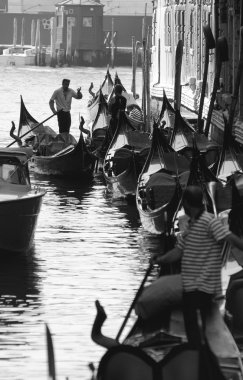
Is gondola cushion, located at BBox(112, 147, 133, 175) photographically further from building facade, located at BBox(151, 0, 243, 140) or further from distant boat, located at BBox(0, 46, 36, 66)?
distant boat, located at BBox(0, 46, 36, 66)

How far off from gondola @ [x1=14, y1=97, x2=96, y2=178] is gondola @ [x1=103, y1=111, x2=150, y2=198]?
1.83 ft

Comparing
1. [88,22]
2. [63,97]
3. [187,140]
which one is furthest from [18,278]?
[88,22]

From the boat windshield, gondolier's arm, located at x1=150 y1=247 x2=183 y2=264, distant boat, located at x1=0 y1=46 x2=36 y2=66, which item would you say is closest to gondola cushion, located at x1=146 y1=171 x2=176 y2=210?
the boat windshield

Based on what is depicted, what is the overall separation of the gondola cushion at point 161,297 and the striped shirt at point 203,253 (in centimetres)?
25

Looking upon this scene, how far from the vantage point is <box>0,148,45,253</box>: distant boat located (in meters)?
9.08

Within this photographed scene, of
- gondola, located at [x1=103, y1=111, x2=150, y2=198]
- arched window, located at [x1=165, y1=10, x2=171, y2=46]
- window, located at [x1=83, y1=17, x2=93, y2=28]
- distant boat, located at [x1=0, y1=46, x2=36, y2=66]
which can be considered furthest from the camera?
window, located at [x1=83, y1=17, x2=93, y2=28]

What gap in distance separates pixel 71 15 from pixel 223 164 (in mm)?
50986

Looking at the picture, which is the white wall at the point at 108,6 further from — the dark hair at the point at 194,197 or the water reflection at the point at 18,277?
the dark hair at the point at 194,197

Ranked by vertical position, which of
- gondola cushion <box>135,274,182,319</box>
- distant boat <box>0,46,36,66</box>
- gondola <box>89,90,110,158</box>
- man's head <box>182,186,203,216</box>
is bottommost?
distant boat <box>0,46,36,66</box>

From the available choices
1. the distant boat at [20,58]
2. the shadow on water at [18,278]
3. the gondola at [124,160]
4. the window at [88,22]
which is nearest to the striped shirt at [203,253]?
the shadow on water at [18,278]

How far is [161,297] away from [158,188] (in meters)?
4.70

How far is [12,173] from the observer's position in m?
9.71

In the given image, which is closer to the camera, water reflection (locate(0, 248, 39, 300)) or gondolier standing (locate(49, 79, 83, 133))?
water reflection (locate(0, 248, 39, 300))

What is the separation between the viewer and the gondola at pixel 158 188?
33.4 ft
